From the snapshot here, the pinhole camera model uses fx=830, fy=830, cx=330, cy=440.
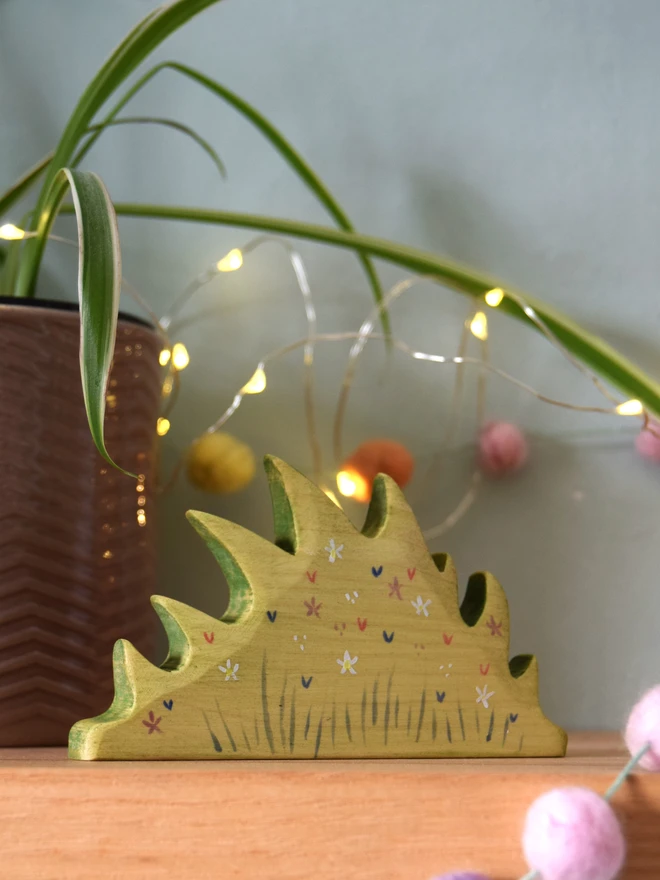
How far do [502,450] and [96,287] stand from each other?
39cm

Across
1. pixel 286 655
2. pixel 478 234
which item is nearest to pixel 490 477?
pixel 478 234

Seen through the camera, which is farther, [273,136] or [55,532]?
[273,136]

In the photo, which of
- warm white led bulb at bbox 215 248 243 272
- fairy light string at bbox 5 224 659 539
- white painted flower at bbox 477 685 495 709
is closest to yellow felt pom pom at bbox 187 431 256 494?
fairy light string at bbox 5 224 659 539

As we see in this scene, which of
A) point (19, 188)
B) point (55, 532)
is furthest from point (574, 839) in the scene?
point (19, 188)

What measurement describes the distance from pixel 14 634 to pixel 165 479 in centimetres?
23

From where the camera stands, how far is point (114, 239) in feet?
1.52

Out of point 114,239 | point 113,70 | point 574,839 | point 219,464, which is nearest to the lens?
point 574,839

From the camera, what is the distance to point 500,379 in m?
0.75

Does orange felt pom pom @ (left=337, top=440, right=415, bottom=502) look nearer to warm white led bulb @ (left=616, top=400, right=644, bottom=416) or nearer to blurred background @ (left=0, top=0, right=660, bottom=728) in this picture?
blurred background @ (left=0, top=0, right=660, bottom=728)

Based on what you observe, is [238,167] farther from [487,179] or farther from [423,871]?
[423,871]

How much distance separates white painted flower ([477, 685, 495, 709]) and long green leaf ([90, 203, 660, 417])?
0.93ft

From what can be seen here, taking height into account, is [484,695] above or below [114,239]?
below

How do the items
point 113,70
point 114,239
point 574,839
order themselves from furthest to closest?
point 113,70
point 114,239
point 574,839

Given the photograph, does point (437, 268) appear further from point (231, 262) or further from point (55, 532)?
point (55, 532)
